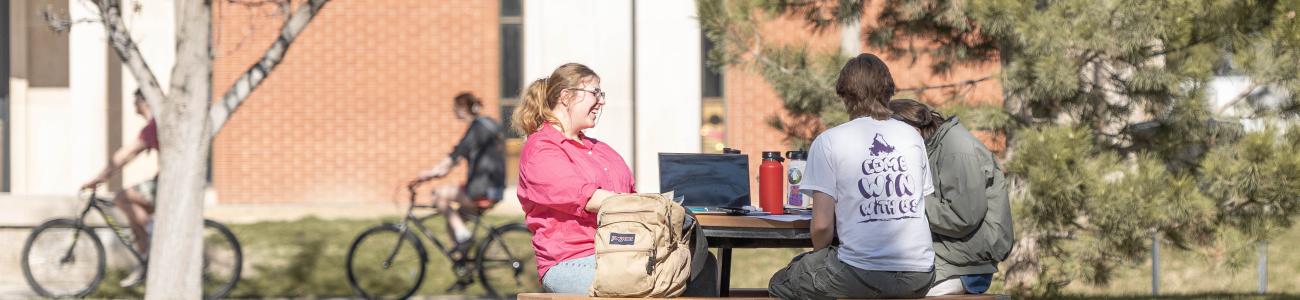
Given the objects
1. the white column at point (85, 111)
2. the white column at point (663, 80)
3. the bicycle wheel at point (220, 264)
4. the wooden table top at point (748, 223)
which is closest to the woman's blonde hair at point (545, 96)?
the wooden table top at point (748, 223)

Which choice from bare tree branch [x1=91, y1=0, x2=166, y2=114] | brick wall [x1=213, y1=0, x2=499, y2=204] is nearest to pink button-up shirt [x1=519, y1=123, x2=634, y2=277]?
bare tree branch [x1=91, y1=0, x2=166, y2=114]

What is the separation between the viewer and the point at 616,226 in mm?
4758

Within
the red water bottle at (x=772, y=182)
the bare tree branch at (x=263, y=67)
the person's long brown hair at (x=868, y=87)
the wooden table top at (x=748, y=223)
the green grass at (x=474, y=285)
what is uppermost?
the bare tree branch at (x=263, y=67)

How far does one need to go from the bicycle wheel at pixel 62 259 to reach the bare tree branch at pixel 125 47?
2374 millimetres

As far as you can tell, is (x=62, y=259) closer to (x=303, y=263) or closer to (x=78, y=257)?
(x=78, y=257)

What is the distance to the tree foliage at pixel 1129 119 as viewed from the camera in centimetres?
711

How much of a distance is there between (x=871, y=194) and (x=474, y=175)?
601cm

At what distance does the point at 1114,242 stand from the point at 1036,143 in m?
0.96

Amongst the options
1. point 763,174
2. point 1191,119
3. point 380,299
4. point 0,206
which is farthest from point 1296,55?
point 0,206

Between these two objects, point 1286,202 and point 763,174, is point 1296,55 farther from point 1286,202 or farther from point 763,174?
point 763,174

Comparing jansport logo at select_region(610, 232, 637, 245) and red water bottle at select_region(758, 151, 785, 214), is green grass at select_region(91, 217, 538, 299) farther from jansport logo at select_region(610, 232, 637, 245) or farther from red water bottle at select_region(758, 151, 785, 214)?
jansport logo at select_region(610, 232, 637, 245)

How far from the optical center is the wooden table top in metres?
5.33

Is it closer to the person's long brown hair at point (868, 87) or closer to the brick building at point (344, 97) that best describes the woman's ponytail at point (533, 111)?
the person's long brown hair at point (868, 87)

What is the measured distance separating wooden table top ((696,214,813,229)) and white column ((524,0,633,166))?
10.9 m
